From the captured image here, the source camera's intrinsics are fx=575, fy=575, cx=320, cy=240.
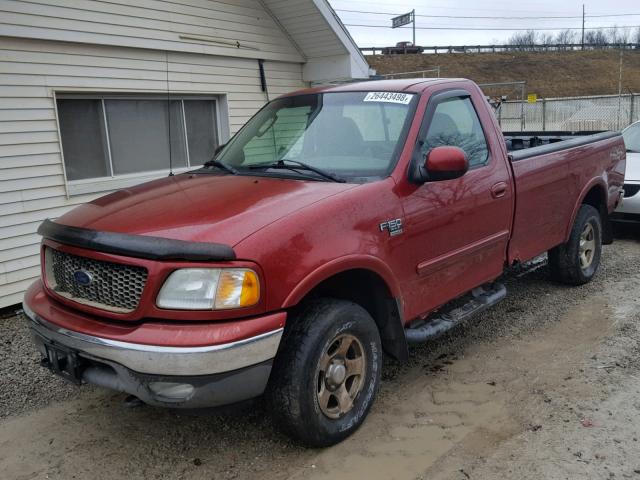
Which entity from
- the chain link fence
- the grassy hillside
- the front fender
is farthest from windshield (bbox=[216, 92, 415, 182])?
the grassy hillside

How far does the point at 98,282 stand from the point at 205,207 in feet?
2.16

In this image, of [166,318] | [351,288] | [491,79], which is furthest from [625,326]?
[491,79]

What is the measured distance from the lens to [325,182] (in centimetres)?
340

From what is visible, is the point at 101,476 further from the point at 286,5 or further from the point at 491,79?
the point at 491,79

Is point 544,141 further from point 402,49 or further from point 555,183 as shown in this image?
point 402,49

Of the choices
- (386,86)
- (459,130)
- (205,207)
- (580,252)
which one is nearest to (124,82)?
(386,86)

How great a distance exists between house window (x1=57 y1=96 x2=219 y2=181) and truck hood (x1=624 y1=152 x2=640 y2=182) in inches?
233

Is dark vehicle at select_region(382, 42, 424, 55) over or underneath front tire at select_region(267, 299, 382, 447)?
over

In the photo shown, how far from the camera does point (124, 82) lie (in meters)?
7.17

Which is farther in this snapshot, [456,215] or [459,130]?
[459,130]

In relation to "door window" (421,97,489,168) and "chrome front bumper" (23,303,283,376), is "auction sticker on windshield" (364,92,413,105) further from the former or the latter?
"chrome front bumper" (23,303,283,376)

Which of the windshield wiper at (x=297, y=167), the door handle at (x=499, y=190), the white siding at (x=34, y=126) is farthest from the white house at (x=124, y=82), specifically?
the door handle at (x=499, y=190)

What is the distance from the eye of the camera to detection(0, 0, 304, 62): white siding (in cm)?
612

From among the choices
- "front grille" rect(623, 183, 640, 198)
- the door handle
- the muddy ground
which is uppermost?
the door handle
